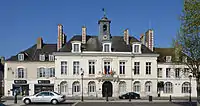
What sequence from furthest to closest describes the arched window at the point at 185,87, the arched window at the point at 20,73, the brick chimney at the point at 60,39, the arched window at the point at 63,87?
the arched window at the point at 185,87, the brick chimney at the point at 60,39, the arched window at the point at 20,73, the arched window at the point at 63,87

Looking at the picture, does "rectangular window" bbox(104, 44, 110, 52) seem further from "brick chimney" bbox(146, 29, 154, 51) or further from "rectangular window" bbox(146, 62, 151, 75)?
"brick chimney" bbox(146, 29, 154, 51)

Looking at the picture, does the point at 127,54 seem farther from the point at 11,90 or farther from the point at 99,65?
the point at 11,90

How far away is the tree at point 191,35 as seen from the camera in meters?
26.0

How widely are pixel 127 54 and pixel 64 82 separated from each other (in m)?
10.9

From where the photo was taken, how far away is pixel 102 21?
191 ft

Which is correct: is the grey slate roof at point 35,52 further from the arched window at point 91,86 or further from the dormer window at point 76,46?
the arched window at point 91,86

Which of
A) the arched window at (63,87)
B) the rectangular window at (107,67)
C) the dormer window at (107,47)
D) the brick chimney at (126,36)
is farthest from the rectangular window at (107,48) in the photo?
the arched window at (63,87)

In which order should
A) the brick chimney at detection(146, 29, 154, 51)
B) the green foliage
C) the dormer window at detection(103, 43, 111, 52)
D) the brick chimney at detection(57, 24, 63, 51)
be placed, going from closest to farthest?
the green foliage → the dormer window at detection(103, 43, 111, 52) → the brick chimney at detection(57, 24, 63, 51) → the brick chimney at detection(146, 29, 154, 51)

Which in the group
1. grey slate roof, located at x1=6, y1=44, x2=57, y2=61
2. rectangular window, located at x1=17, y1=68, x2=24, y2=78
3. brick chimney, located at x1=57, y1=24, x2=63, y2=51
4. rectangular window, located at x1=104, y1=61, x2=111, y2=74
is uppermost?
brick chimney, located at x1=57, y1=24, x2=63, y2=51

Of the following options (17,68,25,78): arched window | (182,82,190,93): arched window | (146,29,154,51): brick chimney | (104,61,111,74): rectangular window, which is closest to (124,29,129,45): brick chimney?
(146,29,154,51): brick chimney

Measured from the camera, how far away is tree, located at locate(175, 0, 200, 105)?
26.0 m

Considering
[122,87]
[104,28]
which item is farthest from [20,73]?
[122,87]

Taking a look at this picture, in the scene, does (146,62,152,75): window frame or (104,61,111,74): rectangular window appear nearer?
(104,61,111,74): rectangular window

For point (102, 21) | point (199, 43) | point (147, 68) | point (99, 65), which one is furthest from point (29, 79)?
point (199, 43)
